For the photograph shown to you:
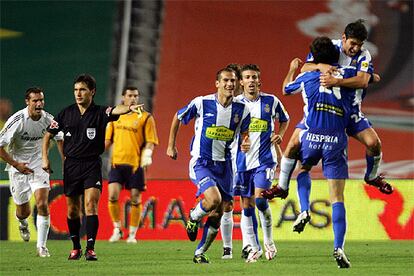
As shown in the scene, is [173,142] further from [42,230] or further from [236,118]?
[42,230]

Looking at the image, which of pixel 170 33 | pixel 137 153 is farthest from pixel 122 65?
pixel 137 153

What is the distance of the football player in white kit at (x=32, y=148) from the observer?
10820 mm

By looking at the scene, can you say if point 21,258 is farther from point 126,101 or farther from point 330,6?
point 330,6

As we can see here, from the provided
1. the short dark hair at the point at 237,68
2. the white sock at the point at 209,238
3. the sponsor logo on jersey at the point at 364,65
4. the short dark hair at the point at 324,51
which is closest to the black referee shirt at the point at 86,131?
the short dark hair at the point at 237,68

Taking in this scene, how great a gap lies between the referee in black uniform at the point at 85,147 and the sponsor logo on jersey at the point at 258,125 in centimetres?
146

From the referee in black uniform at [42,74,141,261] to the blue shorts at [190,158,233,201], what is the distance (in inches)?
45.3

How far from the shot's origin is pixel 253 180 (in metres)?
10.5

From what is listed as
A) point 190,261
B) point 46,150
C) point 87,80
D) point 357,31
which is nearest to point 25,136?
point 46,150

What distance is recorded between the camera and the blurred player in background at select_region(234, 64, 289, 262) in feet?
33.7

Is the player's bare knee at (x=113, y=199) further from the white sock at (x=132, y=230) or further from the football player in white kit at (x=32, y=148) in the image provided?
the football player in white kit at (x=32, y=148)

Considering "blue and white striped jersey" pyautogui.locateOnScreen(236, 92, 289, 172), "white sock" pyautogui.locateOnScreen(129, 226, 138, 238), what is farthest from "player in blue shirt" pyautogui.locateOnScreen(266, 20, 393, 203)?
"white sock" pyautogui.locateOnScreen(129, 226, 138, 238)

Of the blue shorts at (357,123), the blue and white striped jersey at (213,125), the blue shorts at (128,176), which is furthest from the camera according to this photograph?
the blue shorts at (128,176)

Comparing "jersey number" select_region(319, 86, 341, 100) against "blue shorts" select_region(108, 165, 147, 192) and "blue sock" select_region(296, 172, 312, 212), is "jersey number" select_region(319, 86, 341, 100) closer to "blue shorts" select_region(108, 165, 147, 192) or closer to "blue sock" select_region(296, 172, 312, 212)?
"blue sock" select_region(296, 172, 312, 212)

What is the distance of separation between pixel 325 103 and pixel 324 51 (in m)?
0.46
